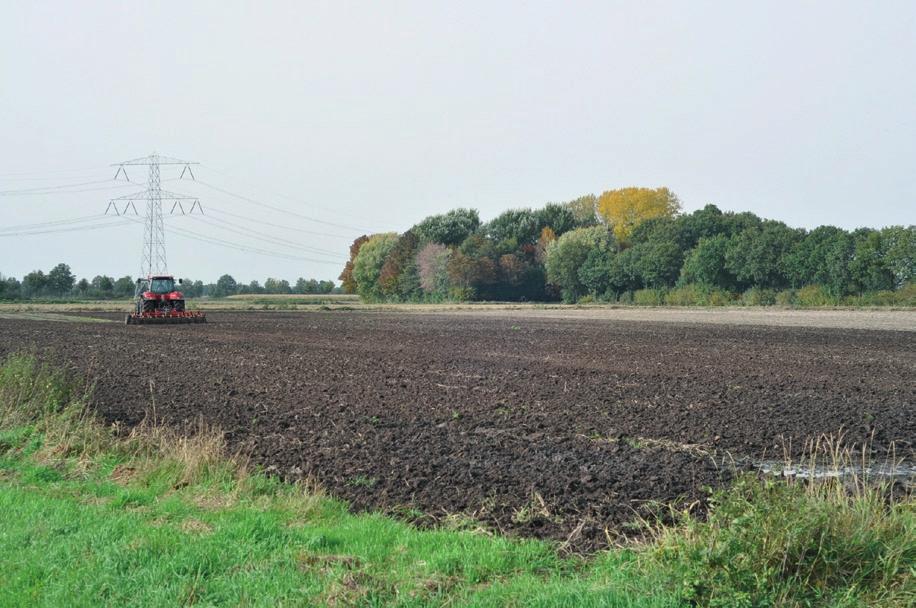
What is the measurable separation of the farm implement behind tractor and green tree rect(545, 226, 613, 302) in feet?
169

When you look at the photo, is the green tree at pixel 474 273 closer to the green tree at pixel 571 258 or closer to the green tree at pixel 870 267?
the green tree at pixel 571 258

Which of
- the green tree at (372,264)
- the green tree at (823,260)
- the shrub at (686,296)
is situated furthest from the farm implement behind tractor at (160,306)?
the green tree at (372,264)

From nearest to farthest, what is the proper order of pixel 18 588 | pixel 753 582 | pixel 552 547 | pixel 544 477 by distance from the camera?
1. pixel 753 582
2. pixel 18 588
3. pixel 552 547
4. pixel 544 477

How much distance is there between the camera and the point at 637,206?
107750 millimetres

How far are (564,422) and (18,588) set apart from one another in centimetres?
895

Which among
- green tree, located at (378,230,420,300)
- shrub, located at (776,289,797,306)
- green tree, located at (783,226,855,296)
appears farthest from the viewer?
green tree, located at (378,230,420,300)

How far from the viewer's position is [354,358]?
1006 inches

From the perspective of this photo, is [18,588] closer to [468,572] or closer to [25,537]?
[25,537]

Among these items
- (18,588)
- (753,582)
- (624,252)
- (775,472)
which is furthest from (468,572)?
(624,252)

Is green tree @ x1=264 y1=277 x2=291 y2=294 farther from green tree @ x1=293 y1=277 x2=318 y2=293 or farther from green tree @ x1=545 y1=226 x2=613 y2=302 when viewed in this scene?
green tree @ x1=545 y1=226 x2=613 y2=302

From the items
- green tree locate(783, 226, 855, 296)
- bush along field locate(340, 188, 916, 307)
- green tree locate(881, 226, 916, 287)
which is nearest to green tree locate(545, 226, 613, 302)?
bush along field locate(340, 188, 916, 307)

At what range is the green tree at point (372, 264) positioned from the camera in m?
109

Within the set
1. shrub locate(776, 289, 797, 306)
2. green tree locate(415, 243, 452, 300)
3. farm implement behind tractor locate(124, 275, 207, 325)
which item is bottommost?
shrub locate(776, 289, 797, 306)

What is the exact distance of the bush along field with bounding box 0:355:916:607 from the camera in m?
5.70
